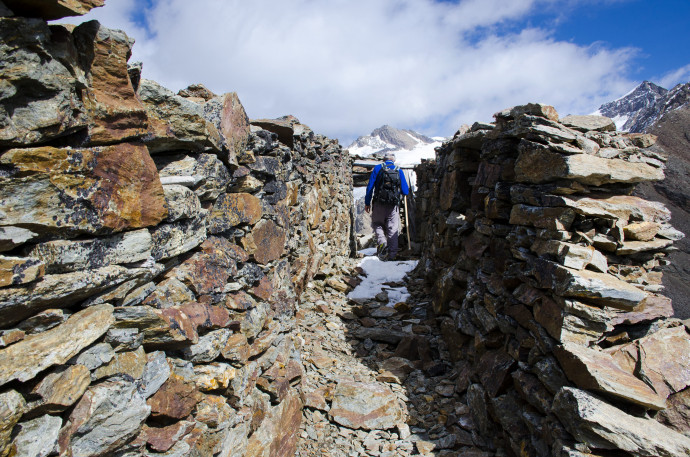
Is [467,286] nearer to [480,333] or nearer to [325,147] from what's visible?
[480,333]

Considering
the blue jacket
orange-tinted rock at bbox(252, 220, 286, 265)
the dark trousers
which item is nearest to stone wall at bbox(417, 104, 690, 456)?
orange-tinted rock at bbox(252, 220, 286, 265)

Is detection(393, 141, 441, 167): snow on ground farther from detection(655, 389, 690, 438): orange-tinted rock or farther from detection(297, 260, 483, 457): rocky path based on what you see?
detection(655, 389, 690, 438): orange-tinted rock

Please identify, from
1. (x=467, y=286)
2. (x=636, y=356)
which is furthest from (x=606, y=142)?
(x=467, y=286)

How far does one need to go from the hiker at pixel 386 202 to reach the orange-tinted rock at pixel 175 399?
846 centimetres

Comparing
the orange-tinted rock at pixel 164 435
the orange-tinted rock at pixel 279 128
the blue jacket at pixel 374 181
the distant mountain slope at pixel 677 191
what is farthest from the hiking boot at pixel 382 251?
the orange-tinted rock at pixel 164 435

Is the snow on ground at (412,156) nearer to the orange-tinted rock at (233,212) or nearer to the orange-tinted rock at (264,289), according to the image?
the orange-tinted rock at (264,289)

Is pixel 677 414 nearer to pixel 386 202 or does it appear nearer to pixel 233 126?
pixel 233 126

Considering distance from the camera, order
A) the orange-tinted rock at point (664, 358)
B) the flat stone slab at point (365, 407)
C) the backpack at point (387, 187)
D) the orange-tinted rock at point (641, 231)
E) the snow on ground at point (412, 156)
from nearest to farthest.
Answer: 1. the orange-tinted rock at point (664, 358)
2. the orange-tinted rock at point (641, 231)
3. the flat stone slab at point (365, 407)
4. the backpack at point (387, 187)
5. the snow on ground at point (412, 156)

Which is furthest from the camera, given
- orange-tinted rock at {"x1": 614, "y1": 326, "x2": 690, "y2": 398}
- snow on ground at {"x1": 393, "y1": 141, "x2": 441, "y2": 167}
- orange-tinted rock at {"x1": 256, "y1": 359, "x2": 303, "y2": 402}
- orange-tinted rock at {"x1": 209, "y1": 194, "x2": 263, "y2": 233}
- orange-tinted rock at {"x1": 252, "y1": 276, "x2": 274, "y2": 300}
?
snow on ground at {"x1": 393, "y1": 141, "x2": 441, "y2": 167}

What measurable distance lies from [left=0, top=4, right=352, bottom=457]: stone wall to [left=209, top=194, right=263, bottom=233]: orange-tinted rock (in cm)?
2

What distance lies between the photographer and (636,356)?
3064 millimetres

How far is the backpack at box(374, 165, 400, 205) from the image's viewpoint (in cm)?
1048

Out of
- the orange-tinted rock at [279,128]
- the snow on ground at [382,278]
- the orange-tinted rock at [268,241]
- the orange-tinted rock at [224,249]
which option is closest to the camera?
the orange-tinted rock at [224,249]

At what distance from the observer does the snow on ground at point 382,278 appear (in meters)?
7.86
